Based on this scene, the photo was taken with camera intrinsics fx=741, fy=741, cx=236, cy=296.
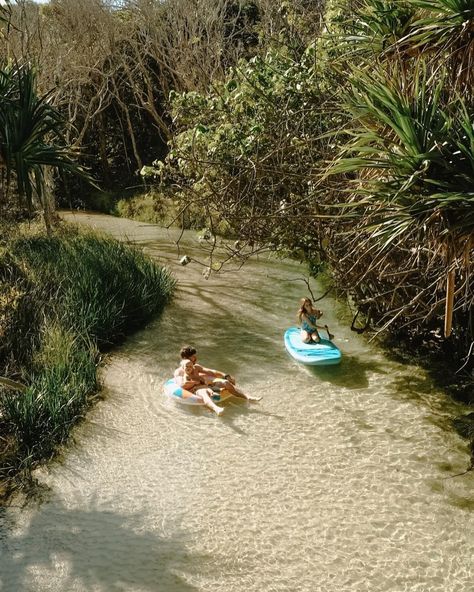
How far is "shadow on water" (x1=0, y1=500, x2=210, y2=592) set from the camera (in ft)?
19.7

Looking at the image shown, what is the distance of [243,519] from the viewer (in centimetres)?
Answer: 687

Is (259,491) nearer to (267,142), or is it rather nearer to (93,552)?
(93,552)

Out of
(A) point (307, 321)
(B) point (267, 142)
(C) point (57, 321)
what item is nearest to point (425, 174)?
(B) point (267, 142)

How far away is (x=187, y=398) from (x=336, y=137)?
3.99 metres

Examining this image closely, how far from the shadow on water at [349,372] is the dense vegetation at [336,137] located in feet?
2.61

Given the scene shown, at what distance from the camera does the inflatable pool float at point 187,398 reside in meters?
9.14

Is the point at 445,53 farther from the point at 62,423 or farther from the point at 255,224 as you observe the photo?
the point at 62,423

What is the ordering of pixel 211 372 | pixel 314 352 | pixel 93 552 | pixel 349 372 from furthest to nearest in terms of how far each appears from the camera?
1. pixel 314 352
2. pixel 349 372
3. pixel 211 372
4. pixel 93 552

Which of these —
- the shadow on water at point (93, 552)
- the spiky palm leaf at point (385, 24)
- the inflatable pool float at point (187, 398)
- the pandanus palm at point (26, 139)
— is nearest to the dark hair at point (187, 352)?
the inflatable pool float at point (187, 398)

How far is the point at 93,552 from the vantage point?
642cm

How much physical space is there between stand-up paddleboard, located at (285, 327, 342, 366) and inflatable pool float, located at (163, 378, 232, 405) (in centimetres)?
151

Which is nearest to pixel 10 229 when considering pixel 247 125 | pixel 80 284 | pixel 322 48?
pixel 80 284

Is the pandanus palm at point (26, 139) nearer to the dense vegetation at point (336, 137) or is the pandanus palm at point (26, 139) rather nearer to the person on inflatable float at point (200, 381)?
the dense vegetation at point (336, 137)

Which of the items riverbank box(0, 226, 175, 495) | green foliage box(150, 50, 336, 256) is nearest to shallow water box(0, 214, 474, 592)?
riverbank box(0, 226, 175, 495)
